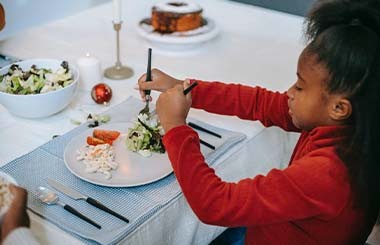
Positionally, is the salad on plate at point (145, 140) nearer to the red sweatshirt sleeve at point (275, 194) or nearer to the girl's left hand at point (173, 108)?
the girl's left hand at point (173, 108)

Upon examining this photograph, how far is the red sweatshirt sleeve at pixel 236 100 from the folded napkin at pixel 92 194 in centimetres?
10

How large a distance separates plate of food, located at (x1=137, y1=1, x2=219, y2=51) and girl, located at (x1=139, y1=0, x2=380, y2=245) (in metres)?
0.68

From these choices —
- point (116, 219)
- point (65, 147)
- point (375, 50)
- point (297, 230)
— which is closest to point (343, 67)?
point (375, 50)

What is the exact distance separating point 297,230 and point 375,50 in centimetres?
35

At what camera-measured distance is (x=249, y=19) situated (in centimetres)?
195

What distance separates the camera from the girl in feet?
2.85

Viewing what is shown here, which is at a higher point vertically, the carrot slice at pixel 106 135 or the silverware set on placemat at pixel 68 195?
the carrot slice at pixel 106 135

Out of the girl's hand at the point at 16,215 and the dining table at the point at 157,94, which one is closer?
the girl's hand at the point at 16,215

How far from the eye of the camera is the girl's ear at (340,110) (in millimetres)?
883

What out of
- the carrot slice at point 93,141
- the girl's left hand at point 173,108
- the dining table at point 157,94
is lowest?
the dining table at point 157,94

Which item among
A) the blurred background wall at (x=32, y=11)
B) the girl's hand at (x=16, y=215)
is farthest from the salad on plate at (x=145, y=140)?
the blurred background wall at (x=32, y=11)

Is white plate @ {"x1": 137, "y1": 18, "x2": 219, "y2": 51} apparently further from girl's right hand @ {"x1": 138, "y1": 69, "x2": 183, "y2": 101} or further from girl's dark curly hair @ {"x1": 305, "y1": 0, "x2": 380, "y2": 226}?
girl's dark curly hair @ {"x1": 305, "y1": 0, "x2": 380, "y2": 226}

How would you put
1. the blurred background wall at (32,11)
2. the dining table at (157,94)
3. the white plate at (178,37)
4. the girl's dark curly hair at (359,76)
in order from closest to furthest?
the girl's dark curly hair at (359,76)
the dining table at (157,94)
the white plate at (178,37)
the blurred background wall at (32,11)

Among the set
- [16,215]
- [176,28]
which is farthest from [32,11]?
[16,215]
